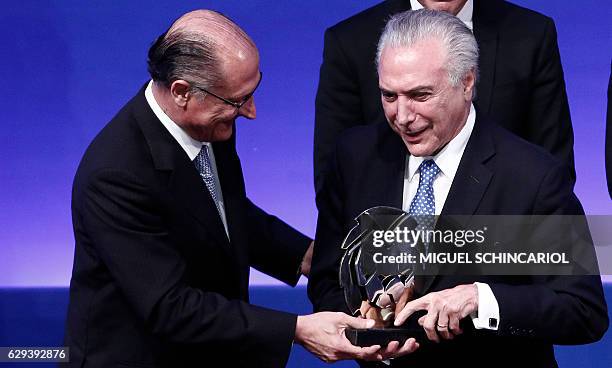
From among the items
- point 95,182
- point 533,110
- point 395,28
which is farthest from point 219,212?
point 533,110

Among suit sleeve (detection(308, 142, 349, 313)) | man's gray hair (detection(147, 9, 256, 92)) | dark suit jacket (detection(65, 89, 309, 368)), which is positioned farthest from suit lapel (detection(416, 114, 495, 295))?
man's gray hair (detection(147, 9, 256, 92))

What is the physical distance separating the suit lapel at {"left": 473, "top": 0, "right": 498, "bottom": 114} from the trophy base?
0.82 metres

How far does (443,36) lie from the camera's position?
10.5 feet

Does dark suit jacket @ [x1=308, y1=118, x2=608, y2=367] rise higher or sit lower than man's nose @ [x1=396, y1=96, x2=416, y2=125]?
lower

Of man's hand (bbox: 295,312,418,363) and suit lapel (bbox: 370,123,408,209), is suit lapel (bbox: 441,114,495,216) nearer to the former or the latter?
suit lapel (bbox: 370,123,408,209)

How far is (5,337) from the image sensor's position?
198 inches

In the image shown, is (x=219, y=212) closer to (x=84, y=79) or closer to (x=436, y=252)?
(x=436, y=252)

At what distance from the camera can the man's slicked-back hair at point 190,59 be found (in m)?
3.21

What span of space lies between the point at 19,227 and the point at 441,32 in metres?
2.60

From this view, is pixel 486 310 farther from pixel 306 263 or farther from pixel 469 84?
pixel 306 263

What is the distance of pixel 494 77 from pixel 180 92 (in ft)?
3.17

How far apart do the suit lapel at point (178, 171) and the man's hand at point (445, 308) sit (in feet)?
1.56

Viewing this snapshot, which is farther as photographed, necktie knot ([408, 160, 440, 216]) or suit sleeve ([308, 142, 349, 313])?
suit sleeve ([308, 142, 349, 313])

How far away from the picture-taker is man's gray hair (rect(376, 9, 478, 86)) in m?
3.20
